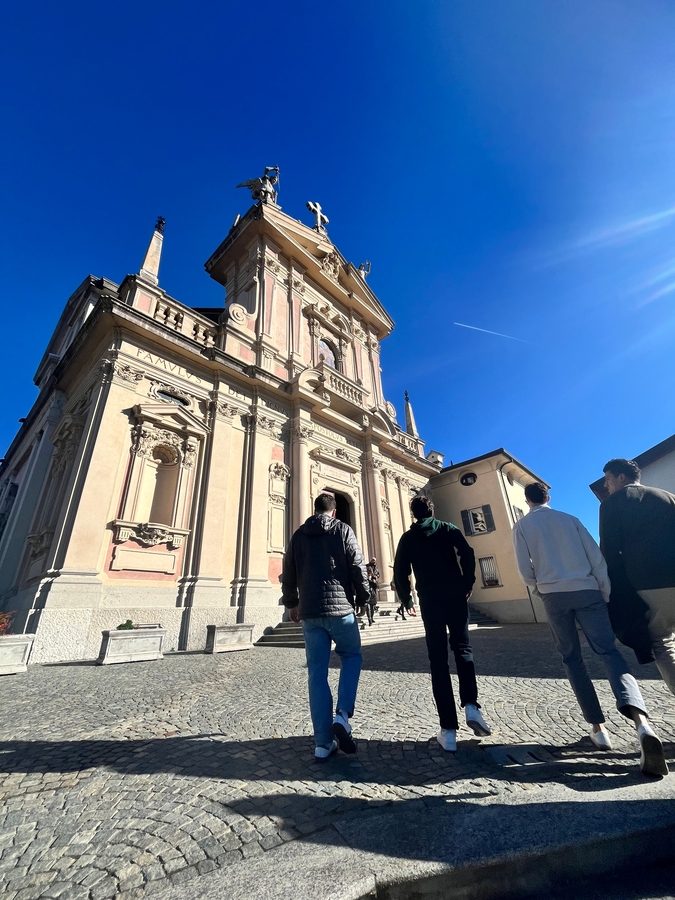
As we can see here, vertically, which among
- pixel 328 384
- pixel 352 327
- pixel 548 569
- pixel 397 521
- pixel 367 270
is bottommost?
pixel 548 569

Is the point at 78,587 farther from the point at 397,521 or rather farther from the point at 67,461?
the point at 397,521

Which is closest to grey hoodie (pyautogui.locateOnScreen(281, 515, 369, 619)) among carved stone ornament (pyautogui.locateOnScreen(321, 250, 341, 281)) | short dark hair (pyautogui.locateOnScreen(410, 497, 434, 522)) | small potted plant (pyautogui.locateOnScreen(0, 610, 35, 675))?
short dark hair (pyautogui.locateOnScreen(410, 497, 434, 522))

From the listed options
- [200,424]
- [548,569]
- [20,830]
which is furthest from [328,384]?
[20,830]

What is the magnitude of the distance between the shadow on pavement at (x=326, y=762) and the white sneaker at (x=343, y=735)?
0.24ft

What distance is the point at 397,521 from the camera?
1720cm

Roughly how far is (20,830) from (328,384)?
50.4 feet

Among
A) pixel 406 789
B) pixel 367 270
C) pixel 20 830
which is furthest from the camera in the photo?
pixel 367 270

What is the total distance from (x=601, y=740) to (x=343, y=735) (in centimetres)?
164

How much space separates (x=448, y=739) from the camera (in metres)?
2.54

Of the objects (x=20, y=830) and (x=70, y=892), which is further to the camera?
(x=20, y=830)

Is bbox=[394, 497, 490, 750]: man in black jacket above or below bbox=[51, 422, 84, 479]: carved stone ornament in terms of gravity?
below

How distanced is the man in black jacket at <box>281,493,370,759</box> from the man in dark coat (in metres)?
1.79

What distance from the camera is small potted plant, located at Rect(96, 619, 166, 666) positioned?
6.80 meters

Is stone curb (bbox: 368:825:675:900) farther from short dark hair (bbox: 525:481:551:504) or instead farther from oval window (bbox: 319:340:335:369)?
oval window (bbox: 319:340:335:369)
